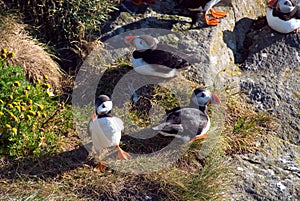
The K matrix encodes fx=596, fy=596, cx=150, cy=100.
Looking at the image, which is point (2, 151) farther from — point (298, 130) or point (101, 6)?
point (298, 130)

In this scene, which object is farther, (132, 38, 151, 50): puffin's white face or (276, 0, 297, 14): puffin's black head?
(276, 0, 297, 14): puffin's black head

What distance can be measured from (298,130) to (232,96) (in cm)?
77

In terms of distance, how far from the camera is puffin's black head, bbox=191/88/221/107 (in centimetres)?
573

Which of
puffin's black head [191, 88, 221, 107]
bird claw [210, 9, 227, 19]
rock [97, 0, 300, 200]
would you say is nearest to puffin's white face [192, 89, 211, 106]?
puffin's black head [191, 88, 221, 107]

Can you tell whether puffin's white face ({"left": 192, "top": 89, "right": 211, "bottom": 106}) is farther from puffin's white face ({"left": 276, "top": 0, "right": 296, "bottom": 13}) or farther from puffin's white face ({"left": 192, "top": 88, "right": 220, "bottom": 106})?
puffin's white face ({"left": 276, "top": 0, "right": 296, "bottom": 13})

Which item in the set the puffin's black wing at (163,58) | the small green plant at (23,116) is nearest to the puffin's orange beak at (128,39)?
the puffin's black wing at (163,58)

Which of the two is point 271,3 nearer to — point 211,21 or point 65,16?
point 211,21

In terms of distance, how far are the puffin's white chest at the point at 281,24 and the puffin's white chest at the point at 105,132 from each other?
8.79 feet

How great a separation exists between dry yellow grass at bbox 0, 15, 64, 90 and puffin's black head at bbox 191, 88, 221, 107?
138 cm

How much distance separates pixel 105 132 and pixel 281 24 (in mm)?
2909

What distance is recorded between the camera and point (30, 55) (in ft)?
19.4

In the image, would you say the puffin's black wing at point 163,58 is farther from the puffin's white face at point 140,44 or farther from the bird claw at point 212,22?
the bird claw at point 212,22

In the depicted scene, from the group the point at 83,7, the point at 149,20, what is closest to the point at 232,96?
the point at 149,20

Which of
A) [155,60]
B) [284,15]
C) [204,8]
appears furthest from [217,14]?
[155,60]
